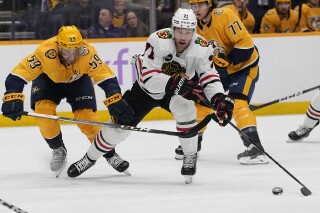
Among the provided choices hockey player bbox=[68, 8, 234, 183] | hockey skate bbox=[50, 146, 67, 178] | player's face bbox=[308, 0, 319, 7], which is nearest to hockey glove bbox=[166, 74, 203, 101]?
hockey player bbox=[68, 8, 234, 183]

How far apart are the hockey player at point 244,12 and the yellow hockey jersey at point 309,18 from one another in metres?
0.49

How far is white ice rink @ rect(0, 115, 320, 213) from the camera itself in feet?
14.4

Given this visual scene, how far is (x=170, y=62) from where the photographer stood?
16.1ft

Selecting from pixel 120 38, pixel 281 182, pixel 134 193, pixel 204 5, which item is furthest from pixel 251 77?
pixel 120 38

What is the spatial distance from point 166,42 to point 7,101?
3.05 feet

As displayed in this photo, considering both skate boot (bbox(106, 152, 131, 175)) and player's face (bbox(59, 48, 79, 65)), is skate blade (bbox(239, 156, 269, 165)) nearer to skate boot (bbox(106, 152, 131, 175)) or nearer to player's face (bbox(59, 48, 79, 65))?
skate boot (bbox(106, 152, 131, 175))

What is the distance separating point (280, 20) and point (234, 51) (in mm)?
2645

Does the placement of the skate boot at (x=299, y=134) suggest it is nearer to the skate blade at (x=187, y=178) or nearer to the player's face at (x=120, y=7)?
the skate blade at (x=187, y=178)

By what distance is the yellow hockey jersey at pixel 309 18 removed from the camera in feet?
27.4

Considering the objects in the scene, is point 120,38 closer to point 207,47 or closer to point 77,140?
point 77,140

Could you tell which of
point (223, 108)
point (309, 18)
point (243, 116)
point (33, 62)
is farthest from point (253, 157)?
point (309, 18)

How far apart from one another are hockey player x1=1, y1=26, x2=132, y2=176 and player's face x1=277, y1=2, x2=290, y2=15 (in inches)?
133

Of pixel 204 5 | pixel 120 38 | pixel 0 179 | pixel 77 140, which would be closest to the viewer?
pixel 0 179

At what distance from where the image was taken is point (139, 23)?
318 inches
